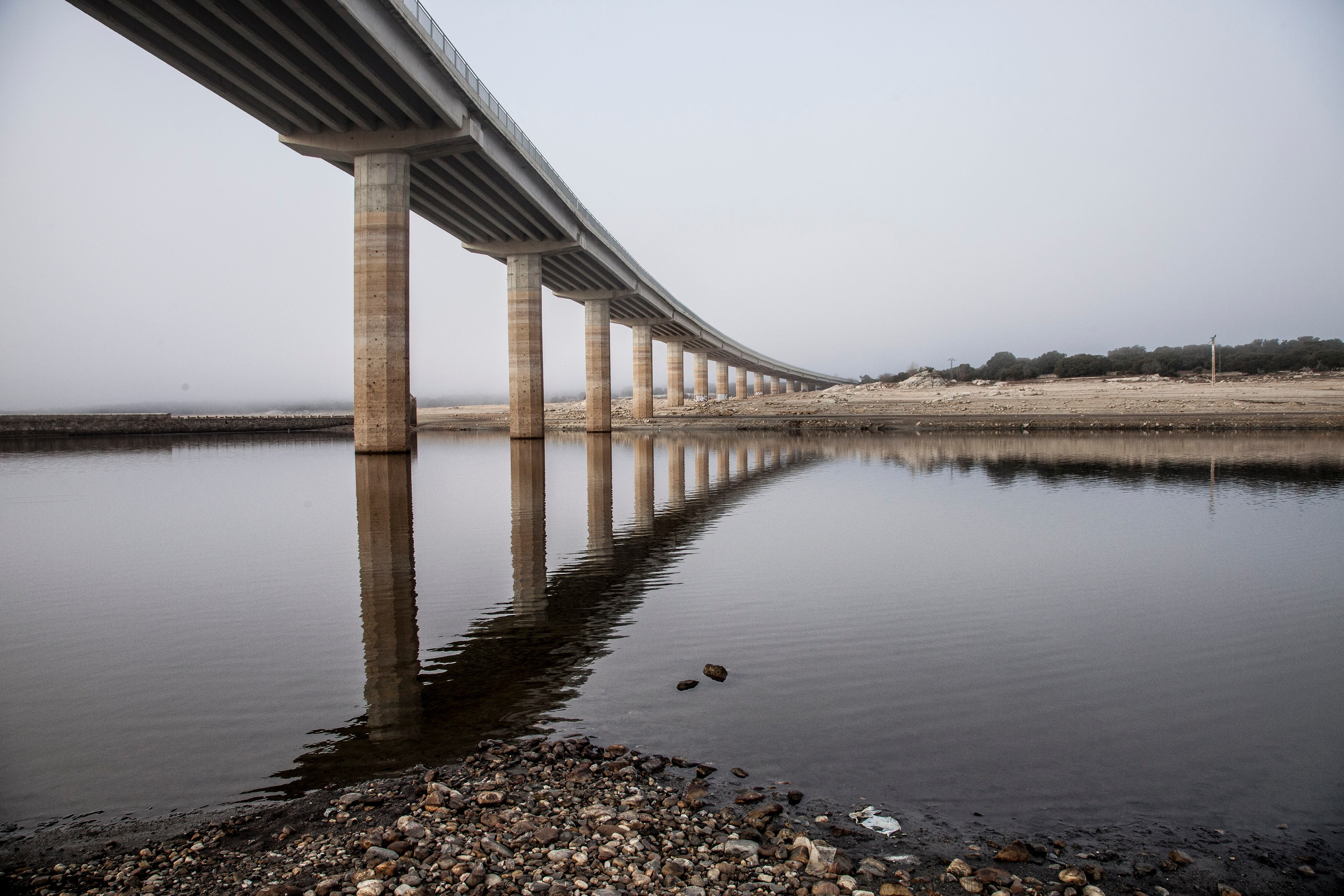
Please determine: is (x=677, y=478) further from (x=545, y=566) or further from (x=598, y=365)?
(x=598, y=365)

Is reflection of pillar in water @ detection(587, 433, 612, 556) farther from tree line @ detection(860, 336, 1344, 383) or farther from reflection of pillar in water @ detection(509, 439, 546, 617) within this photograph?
tree line @ detection(860, 336, 1344, 383)

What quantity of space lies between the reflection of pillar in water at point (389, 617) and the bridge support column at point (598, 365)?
45.7 metres

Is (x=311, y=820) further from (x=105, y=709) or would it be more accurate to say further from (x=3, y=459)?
(x=3, y=459)

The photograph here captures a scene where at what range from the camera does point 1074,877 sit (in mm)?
3777

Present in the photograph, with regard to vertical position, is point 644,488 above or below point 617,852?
above

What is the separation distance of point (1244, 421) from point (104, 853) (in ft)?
205

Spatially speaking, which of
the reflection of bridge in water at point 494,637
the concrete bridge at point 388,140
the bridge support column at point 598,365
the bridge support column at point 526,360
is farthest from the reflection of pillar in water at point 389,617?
the bridge support column at point 598,365

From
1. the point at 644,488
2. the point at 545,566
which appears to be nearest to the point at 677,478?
the point at 644,488

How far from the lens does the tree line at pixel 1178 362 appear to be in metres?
83.4

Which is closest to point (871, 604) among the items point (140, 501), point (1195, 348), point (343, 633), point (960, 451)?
point (343, 633)

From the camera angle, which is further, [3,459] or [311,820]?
[3,459]

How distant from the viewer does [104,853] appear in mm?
4027

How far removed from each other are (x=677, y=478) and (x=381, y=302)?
17396 millimetres

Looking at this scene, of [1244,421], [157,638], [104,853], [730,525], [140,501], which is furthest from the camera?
[1244,421]
